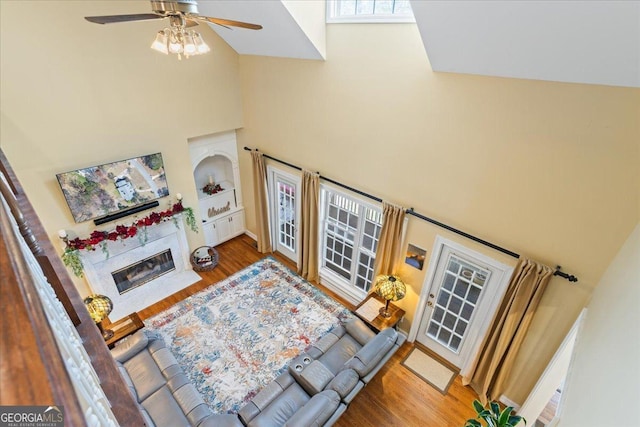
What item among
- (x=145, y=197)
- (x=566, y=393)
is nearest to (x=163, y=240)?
(x=145, y=197)

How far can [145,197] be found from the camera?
211 inches

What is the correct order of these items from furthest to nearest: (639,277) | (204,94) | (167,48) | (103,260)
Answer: (204,94) → (103,260) → (167,48) → (639,277)

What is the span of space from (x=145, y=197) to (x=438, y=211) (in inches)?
183

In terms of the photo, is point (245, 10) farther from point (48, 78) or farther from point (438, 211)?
point (438, 211)

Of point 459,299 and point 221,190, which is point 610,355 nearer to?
point 459,299

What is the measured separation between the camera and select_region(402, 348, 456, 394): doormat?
14.8 ft

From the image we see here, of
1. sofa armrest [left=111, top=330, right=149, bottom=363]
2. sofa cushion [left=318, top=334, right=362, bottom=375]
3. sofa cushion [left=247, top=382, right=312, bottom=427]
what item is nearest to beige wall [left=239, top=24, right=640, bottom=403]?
sofa cushion [left=318, top=334, right=362, bottom=375]

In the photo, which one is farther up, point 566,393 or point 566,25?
point 566,25

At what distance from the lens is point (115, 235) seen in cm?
508

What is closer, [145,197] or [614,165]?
[614,165]

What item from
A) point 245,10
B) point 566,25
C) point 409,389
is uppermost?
point 245,10

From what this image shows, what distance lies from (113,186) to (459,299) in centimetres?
539

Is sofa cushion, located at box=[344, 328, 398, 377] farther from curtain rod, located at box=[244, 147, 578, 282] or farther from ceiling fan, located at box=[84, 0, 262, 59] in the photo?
ceiling fan, located at box=[84, 0, 262, 59]

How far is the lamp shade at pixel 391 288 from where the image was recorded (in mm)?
4488
